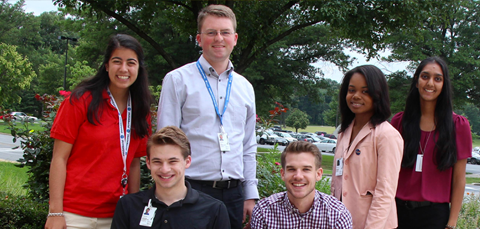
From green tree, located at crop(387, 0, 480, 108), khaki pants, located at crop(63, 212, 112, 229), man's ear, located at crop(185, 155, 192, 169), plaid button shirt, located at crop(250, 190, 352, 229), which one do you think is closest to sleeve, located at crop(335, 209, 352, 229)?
plaid button shirt, located at crop(250, 190, 352, 229)

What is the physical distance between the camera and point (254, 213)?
266cm

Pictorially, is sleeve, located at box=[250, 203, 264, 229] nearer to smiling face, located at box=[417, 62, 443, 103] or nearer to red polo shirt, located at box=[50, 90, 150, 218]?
red polo shirt, located at box=[50, 90, 150, 218]

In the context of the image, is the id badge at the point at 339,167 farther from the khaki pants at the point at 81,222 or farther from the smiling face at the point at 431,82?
the khaki pants at the point at 81,222

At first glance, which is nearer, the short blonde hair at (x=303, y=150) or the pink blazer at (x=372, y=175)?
the pink blazer at (x=372, y=175)

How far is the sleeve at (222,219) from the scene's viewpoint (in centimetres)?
245

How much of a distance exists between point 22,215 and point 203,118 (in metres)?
2.58

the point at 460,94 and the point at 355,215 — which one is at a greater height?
the point at 460,94

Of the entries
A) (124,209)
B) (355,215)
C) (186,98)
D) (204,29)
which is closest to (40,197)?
(124,209)

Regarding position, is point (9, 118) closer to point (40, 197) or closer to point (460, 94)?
point (40, 197)

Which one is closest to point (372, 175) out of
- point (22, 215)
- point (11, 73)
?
point (22, 215)

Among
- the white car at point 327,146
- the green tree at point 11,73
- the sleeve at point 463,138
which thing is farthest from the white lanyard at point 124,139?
the white car at point 327,146

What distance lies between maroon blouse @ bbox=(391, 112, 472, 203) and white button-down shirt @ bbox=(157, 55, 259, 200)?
1.41 meters

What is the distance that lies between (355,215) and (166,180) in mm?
1376

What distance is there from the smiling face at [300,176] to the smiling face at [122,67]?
1270 millimetres
